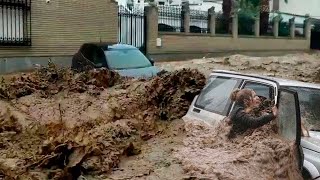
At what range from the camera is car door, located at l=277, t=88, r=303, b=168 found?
5219 mm

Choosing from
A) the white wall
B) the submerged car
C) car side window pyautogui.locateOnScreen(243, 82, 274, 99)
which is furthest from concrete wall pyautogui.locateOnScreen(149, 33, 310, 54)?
car side window pyautogui.locateOnScreen(243, 82, 274, 99)

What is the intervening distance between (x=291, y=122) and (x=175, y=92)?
2.58 metres

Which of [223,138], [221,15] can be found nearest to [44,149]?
[223,138]

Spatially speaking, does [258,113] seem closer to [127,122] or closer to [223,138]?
[223,138]

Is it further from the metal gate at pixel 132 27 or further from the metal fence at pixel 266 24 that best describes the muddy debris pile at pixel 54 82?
the metal fence at pixel 266 24

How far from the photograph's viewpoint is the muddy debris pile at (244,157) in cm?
483

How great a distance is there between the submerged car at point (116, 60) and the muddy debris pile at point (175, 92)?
5392 mm

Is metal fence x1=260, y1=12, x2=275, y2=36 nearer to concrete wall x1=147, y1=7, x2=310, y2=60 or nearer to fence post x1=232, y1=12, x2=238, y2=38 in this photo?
concrete wall x1=147, y1=7, x2=310, y2=60

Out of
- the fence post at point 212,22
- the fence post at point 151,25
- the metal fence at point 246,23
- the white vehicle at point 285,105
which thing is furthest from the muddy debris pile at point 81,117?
the metal fence at point 246,23

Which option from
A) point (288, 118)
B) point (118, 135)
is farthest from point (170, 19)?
point (288, 118)

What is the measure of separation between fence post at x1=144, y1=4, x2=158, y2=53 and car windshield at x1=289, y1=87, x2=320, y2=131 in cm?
1724

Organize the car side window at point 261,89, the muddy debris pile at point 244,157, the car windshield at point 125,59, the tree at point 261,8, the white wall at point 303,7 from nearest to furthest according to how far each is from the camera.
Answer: the muddy debris pile at point 244,157 < the car side window at point 261,89 < the car windshield at point 125,59 < the tree at point 261,8 < the white wall at point 303,7

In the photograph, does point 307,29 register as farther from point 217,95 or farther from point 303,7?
point 217,95

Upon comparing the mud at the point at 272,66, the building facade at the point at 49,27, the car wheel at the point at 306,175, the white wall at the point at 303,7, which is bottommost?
the car wheel at the point at 306,175
